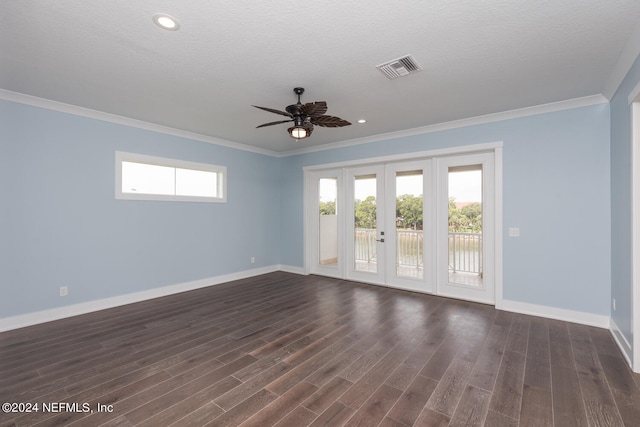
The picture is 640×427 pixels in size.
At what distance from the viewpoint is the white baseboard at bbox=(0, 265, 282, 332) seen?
356 centimetres

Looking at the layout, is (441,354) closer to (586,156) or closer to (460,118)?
(586,156)

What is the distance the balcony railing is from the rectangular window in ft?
9.75

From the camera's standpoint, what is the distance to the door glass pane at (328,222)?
6.32 meters

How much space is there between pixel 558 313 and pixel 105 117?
22.4 feet

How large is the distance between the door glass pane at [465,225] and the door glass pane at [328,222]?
2.36 m

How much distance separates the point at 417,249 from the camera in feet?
17.0

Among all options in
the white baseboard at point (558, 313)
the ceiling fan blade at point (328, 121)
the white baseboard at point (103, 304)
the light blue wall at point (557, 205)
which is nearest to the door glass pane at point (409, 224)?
the light blue wall at point (557, 205)

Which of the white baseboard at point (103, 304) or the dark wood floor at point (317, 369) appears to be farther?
the white baseboard at point (103, 304)

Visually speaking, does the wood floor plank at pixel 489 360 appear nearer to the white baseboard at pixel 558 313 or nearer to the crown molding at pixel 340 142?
the white baseboard at pixel 558 313

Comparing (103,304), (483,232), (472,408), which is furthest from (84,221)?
(483,232)

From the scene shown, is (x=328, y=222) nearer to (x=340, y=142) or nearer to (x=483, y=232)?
(x=340, y=142)

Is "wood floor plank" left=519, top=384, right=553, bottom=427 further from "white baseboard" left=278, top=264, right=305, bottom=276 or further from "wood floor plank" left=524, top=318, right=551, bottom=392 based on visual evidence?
"white baseboard" left=278, top=264, right=305, bottom=276

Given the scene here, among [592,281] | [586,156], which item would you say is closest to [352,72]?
[586,156]

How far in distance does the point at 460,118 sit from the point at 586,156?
5.31 feet
